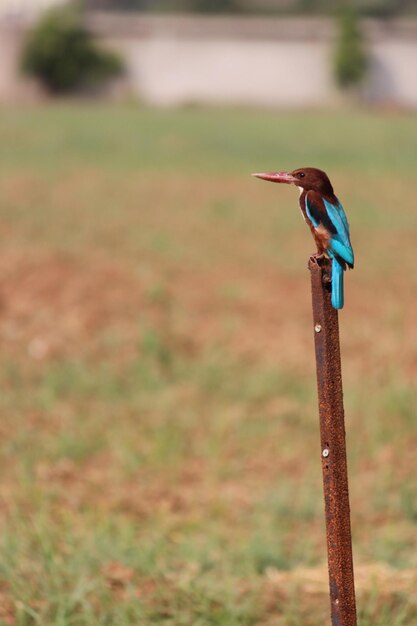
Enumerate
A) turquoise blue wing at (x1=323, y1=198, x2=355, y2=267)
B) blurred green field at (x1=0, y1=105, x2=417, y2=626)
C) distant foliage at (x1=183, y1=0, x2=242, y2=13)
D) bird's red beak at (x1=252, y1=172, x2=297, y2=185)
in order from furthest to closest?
distant foliage at (x1=183, y1=0, x2=242, y2=13) < blurred green field at (x1=0, y1=105, x2=417, y2=626) < turquoise blue wing at (x1=323, y1=198, x2=355, y2=267) < bird's red beak at (x1=252, y1=172, x2=297, y2=185)

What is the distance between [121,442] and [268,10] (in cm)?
4295

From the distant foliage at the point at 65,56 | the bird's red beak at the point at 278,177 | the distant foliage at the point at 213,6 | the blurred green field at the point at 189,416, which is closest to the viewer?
the bird's red beak at the point at 278,177

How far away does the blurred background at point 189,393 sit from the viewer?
332cm

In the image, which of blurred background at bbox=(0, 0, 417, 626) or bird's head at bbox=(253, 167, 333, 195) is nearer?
bird's head at bbox=(253, 167, 333, 195)

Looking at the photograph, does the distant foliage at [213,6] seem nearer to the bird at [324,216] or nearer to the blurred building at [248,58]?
the blurred building at [248,58]

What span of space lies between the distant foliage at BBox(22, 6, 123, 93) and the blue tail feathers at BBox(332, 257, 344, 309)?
118ft

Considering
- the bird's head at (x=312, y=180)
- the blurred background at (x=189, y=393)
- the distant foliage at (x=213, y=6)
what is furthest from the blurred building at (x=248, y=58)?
the bird's head at (x=312, y=180)

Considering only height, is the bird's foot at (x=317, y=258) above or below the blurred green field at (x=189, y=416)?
above

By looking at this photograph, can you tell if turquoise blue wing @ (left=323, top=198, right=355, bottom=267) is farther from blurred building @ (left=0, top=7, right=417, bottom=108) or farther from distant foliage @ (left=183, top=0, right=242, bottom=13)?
distant foliage @ (left=183, top=0, right=242, bottom=13)

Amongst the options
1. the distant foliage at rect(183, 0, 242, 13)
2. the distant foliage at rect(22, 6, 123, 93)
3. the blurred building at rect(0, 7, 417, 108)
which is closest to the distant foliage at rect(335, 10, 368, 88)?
the blurred building at rect(0, 7, 417, 108)

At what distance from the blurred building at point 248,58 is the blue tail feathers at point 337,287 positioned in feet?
121

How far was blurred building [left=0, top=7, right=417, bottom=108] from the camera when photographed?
3853 centimetres

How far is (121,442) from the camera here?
5316 mm

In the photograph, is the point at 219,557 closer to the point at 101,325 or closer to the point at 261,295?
the point at 101,325
